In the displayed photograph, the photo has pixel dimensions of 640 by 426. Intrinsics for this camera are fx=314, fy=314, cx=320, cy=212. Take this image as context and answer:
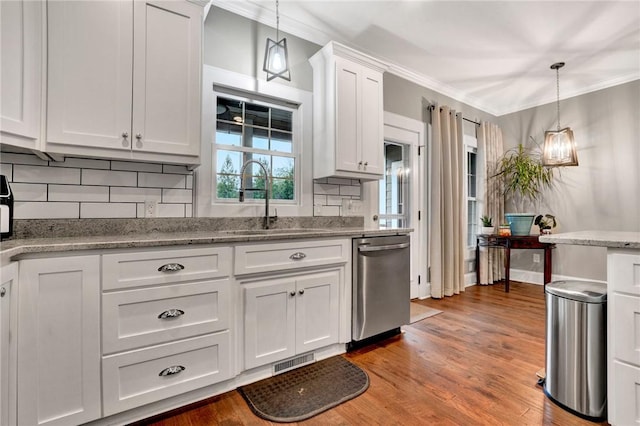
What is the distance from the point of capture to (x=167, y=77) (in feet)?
6.29

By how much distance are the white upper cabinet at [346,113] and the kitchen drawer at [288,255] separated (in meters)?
0.77

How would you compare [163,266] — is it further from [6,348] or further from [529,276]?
[529,276]

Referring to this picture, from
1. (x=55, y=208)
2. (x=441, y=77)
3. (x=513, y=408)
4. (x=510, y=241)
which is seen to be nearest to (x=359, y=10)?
(x=441, y=77)

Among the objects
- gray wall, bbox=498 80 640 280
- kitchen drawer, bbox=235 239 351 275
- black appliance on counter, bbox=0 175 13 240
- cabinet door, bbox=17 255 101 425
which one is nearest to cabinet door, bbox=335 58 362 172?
kitchen drawer, bbox=235 239 351 275

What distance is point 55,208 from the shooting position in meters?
1.84

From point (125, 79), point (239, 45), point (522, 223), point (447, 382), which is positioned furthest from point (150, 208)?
point (522, 223)

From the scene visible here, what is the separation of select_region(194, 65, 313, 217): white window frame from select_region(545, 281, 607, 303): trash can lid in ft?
6.10

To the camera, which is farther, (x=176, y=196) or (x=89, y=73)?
(x=176, y=196)

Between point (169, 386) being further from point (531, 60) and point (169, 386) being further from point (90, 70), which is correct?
point (531, 60)

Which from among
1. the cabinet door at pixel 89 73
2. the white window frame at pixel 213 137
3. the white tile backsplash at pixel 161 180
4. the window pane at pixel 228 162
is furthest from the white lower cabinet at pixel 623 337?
the cabinet door at pixel 89 73

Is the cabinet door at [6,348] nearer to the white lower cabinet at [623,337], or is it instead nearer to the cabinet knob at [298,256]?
the cabinet knob at [298,256]

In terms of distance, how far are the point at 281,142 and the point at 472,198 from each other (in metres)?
3.28

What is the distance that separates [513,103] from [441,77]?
1.72 metres

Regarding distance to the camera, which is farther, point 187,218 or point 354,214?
point 354,214
